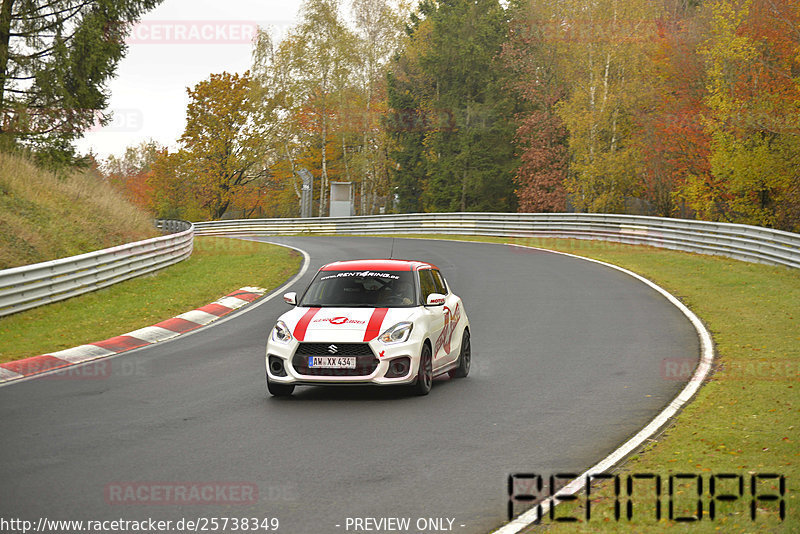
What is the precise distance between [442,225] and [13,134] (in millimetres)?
23035

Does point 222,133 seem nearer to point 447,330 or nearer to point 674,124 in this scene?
point 674,124

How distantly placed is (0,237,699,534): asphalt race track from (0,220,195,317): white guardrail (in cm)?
380

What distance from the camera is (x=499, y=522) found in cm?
617

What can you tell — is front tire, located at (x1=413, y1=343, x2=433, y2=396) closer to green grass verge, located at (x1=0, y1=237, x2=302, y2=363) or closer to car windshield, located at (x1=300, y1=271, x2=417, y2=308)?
car windshield, located at (x1=300, y1=271, x2=417, y2=308)

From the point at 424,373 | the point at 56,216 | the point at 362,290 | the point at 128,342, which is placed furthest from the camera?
the point at 56,216

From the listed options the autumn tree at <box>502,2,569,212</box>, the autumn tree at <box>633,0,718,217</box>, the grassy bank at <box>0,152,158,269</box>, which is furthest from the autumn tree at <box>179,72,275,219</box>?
the grassy bank at <box>0,152,158,269</box>

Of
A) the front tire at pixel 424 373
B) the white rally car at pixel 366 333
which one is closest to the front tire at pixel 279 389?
the white rally car at pixel 366 333

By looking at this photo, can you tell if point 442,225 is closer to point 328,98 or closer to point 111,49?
point 111,49

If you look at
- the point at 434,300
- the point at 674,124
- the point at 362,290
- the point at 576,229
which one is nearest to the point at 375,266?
the point at 362,290

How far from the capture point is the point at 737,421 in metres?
9.30

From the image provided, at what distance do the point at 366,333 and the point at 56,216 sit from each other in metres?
17.4

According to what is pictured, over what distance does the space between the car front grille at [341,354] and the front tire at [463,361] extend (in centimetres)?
202

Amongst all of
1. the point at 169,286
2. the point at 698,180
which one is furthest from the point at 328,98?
the point at 169,286

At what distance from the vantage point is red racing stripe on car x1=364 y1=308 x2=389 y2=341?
34.0ft
